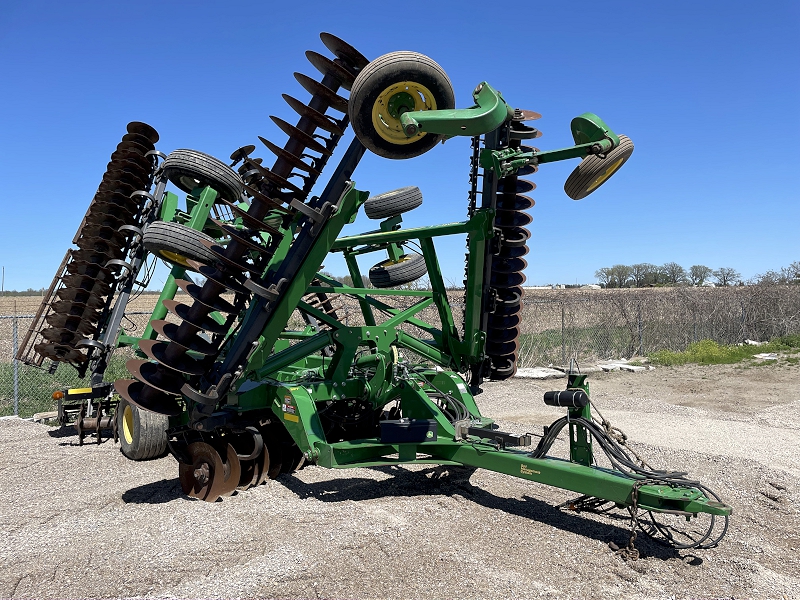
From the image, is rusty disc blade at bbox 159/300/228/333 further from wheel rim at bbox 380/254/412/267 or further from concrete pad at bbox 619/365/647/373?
concrete pad at bbox 619/365/647/373

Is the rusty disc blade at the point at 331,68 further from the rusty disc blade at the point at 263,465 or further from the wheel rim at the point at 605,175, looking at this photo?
Answer: the rusty disc blade at the point at 263,465

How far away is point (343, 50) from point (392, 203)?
107 inches

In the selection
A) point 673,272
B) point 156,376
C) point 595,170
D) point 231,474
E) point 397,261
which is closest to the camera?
point 595,170

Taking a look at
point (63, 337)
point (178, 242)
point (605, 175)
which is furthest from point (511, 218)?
point (63, 337)

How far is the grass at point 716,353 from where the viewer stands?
17234mm

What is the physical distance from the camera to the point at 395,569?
4.08m

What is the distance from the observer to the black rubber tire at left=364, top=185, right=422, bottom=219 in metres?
7.62

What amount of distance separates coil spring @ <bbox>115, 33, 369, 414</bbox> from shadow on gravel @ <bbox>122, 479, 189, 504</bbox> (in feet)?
2.71

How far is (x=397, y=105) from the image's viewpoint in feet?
15.1

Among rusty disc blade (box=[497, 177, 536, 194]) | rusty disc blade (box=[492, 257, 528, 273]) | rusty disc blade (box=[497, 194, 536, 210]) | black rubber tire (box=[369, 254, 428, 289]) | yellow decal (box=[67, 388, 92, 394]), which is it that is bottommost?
yellow decal (box=[67, 388, 92, 394])

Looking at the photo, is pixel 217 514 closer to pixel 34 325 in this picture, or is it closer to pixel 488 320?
pixel 488 320

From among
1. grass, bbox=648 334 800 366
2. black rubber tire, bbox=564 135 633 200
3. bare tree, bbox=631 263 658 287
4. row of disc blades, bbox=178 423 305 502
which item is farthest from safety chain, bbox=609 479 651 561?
bare tree, bbox=631 263 658 287

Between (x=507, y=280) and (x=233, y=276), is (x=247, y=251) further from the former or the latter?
(x=507, y=280)

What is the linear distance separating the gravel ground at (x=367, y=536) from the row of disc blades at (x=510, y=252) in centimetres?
148
